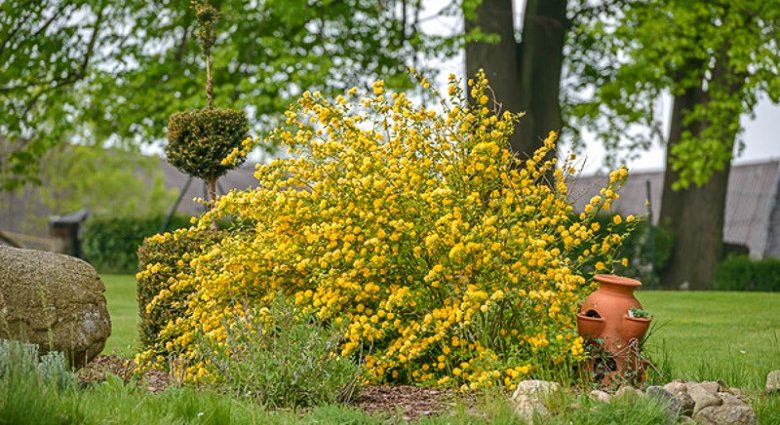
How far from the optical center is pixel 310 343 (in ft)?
18.8

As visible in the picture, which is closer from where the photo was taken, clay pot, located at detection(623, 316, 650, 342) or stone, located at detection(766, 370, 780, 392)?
stone, located at detection(766, 370, 780, 392)

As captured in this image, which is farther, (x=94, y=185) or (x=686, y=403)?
(x=94, y=185)

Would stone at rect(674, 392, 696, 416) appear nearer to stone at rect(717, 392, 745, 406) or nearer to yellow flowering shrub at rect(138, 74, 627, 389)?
stone at rect(717, 392, 745, 406)

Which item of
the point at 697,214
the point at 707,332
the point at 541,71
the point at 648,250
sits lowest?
the point at 707,332

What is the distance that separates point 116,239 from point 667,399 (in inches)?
A: 606

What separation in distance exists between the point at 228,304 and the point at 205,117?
2.33 metres

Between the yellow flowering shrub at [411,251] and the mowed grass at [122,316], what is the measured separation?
4.70ft

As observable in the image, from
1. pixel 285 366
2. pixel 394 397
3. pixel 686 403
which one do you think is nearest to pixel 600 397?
pixel 686 403

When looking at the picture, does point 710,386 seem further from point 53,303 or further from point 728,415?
point 53,303

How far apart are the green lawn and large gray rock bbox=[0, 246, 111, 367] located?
1198 mm

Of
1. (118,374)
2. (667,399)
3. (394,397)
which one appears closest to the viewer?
(667,399)

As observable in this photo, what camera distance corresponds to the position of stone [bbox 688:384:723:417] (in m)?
5.36

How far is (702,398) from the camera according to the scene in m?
5.41

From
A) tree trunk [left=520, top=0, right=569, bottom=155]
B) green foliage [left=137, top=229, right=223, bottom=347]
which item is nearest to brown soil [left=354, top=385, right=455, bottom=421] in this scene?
green foliage [left=137, top=229, right=223, bottom=347]
